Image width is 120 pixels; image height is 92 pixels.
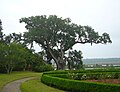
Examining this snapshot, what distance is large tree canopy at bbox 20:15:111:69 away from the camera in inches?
2360

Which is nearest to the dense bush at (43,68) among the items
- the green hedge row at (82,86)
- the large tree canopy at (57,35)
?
the large tree canopy at (57,35)

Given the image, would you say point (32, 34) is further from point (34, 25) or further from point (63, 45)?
point (63, 45)

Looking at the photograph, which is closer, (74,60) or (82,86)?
(82,86)

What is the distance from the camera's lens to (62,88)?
23.6 m

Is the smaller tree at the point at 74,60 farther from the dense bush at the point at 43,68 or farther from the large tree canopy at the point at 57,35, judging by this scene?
the dense bush at the point at 43,68

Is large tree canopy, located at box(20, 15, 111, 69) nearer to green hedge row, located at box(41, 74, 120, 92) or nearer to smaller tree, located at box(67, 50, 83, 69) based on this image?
smaller tree, located at box(67, 50, 83, 69)

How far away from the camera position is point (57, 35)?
203 ft

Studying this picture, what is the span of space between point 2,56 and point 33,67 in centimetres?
1280

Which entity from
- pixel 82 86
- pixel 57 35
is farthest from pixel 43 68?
pixel 82 86

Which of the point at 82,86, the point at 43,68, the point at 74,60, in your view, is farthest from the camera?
the point at 74,60

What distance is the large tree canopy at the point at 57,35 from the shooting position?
197 feet

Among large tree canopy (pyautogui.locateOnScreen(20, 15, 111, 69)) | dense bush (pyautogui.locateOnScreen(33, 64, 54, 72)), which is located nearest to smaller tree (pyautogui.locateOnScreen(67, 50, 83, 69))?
large tree canopy (pyautogui.locateOnScreen(20, 15, 111, 69))

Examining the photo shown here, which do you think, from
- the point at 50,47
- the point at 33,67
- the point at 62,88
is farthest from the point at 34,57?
the point at 62,88

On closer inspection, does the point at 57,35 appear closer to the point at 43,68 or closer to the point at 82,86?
the point at 43,68
